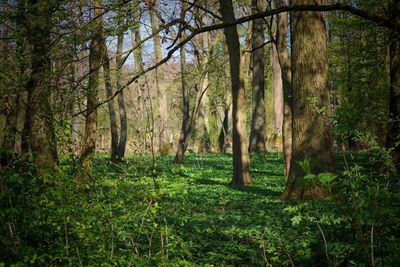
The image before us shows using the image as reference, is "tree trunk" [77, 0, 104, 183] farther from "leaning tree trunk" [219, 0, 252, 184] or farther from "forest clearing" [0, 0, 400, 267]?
"leaning tree trunk" [219, 0, 252, 184]

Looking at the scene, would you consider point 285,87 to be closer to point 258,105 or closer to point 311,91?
point 311,91

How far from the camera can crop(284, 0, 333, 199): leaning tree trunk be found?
933 centimetres

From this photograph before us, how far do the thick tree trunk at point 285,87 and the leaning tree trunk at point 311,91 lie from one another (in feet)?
13.0

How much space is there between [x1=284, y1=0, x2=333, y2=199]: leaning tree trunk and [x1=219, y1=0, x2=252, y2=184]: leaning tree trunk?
405 centimetres

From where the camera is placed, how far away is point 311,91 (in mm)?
9375

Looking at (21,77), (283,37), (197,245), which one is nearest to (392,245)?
(197,245)

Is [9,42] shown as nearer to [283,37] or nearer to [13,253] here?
[13,253]

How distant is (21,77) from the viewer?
6.05 metres

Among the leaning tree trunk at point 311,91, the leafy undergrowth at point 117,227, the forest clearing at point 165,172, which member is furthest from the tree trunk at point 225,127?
the leafy undergrowth at point 117,227

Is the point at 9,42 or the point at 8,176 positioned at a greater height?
the point at 9,42

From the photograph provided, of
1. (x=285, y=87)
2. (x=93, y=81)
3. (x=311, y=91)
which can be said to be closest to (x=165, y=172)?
(x=311, y=91)

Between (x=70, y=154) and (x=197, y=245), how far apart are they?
283 cm

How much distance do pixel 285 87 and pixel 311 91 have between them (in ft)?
16.3

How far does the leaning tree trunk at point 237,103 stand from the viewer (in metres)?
13.5
